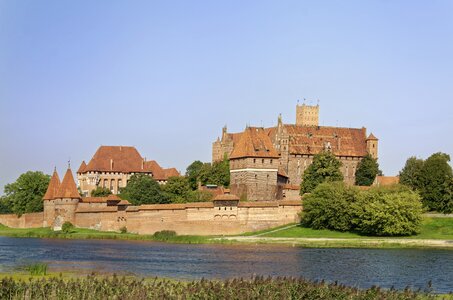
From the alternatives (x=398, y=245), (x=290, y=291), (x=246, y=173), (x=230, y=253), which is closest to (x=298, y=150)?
(x=246, y=173)

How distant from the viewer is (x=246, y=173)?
7700cm

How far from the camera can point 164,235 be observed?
67.0 meters

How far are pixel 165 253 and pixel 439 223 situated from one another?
948 inches

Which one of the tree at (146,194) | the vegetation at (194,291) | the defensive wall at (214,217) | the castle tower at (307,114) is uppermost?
the castle tower at (307,114)

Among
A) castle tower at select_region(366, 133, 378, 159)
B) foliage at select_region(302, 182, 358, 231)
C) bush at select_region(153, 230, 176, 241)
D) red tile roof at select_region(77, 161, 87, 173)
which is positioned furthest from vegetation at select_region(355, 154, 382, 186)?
red tile roof at select_region(77, 161, 87, 173)

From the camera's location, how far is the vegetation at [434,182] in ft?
215

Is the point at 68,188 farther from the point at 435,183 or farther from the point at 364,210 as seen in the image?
the point at 435,183

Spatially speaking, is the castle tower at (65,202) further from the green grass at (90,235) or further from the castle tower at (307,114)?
the castle tower at (307,114)

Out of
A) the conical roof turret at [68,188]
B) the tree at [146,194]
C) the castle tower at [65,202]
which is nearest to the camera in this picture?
the castle tower at [65,202]

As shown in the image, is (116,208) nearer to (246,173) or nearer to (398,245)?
(246,173)

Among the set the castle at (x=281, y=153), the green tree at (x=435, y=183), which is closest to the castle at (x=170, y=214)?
the castle at (x=281, y=153)

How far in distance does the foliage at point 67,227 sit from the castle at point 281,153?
586 inches

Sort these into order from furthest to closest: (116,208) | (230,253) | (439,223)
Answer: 1. (116,208)
2. (439,223)
3. (230,253)

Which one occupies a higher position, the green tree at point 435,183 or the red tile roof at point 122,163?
the red tile roof at point 122,163
